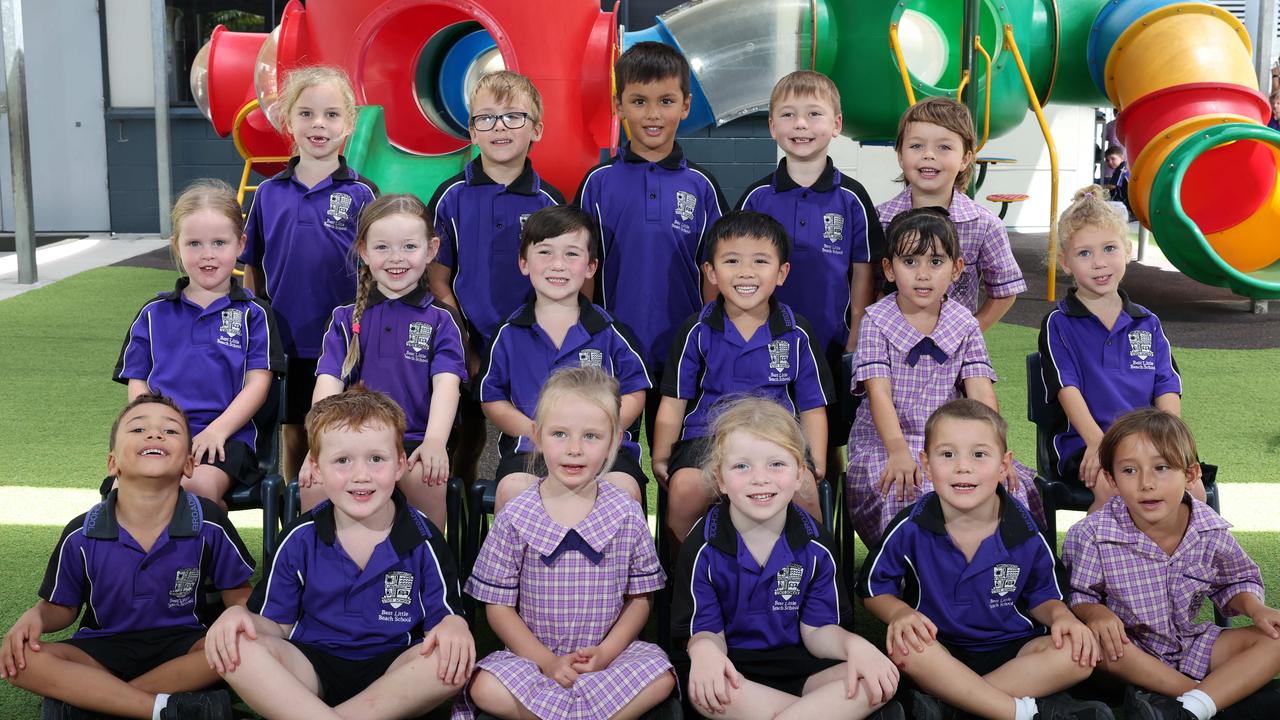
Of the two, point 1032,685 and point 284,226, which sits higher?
point 284,226

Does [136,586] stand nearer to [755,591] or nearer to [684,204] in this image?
[755,591]

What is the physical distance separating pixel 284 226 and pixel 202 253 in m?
0.34

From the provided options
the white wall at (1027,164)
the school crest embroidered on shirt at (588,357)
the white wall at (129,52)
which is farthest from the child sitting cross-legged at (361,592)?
the white wall at (129,52)

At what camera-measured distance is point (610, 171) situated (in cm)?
339

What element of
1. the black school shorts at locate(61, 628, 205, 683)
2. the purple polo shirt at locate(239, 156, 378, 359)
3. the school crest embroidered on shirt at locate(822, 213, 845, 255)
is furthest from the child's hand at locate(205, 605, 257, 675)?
the school crest embroidered on shirt at locate(822, 213, 845, 255)

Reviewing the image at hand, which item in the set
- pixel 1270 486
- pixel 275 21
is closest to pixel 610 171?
pixel 1270 486

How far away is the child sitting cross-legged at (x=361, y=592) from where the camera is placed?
2.36 metres

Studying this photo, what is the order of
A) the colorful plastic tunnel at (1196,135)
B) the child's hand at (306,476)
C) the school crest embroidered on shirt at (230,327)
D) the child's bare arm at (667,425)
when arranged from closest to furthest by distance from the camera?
the child's hand at (306,476) < the child's bare arm at (667,425) < the school crest embroidered on shirt at (230,327) < the colorful plastic tunnel at (1196,135)

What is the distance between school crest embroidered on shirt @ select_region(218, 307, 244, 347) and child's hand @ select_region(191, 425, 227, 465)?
25cm

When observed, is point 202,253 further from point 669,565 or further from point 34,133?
point 34,133

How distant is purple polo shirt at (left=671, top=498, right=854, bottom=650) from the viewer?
248 cm

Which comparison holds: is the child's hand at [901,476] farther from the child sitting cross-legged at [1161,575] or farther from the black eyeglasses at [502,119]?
the black eyeglasses at [502,119]

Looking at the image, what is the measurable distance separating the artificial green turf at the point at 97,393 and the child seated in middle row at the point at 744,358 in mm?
1814

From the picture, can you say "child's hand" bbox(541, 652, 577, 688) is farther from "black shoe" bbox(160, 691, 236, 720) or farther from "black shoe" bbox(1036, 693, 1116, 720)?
"black shoe" bbox(1036, 693, 1116, 720)
